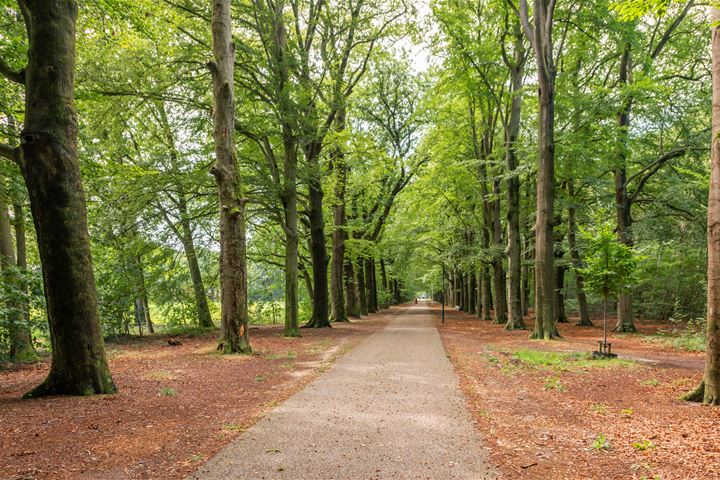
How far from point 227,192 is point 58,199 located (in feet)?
16.9

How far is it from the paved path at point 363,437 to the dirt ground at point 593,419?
1.31 feet

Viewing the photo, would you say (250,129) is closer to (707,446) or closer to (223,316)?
(223,316)

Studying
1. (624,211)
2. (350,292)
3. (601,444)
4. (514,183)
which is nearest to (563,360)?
(601,444)

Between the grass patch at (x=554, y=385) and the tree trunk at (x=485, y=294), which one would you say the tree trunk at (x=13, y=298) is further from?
the tree trunk at (x=485, y=294)

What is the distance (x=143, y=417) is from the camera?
5.45 meters

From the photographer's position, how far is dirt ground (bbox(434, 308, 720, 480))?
4035 millimetres

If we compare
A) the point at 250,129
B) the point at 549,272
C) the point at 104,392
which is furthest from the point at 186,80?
the point at 549,272

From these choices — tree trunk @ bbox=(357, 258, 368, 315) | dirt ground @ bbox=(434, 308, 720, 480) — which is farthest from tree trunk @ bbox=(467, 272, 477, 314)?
dirt ground @ bbox=(434, 308, 720, 480)

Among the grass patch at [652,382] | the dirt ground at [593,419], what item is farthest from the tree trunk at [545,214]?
the grass patch at [652,382]

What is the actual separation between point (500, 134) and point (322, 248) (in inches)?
519

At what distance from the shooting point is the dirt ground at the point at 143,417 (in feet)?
13.0

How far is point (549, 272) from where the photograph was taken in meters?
14.9

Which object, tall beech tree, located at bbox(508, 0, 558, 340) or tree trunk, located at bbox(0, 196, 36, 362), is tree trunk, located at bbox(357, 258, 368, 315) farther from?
tree trunk, located at bbox(0, 196, 36, 362)

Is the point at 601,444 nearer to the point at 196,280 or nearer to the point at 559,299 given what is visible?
the point at 196,280
